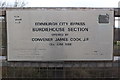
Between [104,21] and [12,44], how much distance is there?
9.30ft

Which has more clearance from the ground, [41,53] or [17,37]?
[17,37]

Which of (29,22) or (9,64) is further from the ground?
(29,22)

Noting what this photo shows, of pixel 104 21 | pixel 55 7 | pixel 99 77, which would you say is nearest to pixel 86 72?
pixel 99 77

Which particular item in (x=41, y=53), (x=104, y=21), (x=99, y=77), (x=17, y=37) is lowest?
(x=99, y=77)

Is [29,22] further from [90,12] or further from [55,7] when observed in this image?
[90,12]

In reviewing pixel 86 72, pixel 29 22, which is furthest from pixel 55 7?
pixel 86 72

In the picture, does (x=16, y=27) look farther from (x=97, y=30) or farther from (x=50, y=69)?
(x=97, y=30)

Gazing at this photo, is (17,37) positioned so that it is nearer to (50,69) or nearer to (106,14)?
(50,69)

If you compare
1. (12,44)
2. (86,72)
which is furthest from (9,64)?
(86,72)

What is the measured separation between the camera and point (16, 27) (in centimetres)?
765

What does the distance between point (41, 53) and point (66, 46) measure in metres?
0.78

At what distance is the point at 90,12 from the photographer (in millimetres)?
7648

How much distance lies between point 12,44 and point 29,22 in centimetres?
84

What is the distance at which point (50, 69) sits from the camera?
7852 mm
